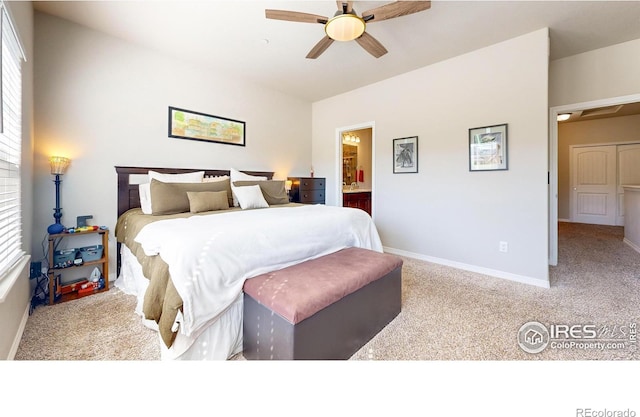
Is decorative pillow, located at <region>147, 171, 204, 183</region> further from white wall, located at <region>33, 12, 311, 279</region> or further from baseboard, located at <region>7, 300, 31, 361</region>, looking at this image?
baseboard, located at <region>7, 300, 31, 361</region>

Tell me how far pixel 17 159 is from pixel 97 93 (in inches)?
49.7

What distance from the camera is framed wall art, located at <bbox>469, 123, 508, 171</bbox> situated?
2869 mm

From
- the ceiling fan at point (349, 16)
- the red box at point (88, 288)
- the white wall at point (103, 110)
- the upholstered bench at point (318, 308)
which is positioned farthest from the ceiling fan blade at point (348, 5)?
the red box at point (88, 288)

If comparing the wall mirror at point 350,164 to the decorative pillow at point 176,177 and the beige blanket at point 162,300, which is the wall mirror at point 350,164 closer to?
the decorative pillow at point 176,177

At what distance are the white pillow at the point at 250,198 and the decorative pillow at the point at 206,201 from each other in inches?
8.0

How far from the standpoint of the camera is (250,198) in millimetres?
2949

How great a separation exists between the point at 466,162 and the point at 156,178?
3.80 meters

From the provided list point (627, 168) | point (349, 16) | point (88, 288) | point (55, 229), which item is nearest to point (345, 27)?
point (349, 16)

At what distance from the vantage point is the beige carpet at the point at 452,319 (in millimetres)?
1557

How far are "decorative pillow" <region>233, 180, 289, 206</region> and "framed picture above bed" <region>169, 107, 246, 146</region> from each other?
36.0 inches

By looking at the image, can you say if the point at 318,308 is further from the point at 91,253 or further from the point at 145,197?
the point at 91,253
